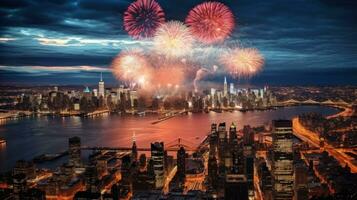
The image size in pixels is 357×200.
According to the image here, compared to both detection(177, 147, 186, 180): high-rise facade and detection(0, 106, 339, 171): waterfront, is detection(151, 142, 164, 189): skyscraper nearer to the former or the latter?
detection(177, 147, 186, 180): high-rise facade

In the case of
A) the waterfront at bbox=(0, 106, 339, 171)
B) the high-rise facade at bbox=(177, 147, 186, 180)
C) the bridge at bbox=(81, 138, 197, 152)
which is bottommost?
the high-rise facade at bbox=(177, 147, 186, 180)

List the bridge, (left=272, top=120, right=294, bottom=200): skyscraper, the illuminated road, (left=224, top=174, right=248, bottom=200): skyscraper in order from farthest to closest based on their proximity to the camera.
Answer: the bridge → the illuminated road → (left=272, top=120, right=294, bottom=200): skyscraper → (left=224, top=174, right=248, bottom=200): skyscraper

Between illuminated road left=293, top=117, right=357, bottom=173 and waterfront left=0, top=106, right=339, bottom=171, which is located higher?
waterfront left=0, top=106, right=339, bottom=171

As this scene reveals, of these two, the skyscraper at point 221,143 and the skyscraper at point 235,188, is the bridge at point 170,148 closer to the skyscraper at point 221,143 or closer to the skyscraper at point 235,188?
the skyscraper at point 221,143

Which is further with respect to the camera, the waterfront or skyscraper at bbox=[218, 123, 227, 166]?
the waterfront

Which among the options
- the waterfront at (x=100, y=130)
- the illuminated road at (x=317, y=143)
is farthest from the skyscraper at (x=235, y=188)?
the waterfront at (x=100, y=130)

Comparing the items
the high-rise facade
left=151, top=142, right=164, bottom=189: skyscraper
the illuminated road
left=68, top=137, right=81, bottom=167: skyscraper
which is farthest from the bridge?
the illuminated road

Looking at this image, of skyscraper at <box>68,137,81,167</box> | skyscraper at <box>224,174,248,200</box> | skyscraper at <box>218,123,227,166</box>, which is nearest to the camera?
skyscraper at <box>224,174,248,200</box>
